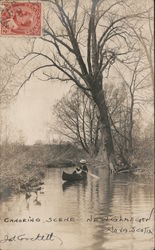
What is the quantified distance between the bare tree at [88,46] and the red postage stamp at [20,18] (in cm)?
22

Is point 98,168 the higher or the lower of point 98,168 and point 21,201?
the higher

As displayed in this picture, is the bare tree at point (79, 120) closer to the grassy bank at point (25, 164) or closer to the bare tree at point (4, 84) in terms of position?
the grassy bank at point (25, 164)

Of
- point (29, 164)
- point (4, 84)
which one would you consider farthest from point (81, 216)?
point (4, 84)

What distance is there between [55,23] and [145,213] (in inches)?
115

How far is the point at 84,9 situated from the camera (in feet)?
20.1

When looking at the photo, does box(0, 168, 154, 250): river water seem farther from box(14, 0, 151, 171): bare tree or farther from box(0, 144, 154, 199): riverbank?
box(14, 0, 151, 171): bare tree

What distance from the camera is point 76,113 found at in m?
6.42

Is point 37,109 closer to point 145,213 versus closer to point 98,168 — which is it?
point 98,168

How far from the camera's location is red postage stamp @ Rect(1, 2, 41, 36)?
19.3 ft

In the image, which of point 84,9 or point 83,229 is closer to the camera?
point 83,229

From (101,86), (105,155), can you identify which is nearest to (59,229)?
(105,155)

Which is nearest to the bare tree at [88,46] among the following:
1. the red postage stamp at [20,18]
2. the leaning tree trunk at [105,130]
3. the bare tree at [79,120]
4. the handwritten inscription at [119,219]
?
the leaning tree trunk at [105,130]

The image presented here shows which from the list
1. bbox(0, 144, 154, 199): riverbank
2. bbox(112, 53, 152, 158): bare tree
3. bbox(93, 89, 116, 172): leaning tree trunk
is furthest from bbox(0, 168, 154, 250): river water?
bbox(112, 53, 152, 158): bare tree

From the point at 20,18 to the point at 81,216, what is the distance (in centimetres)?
283
